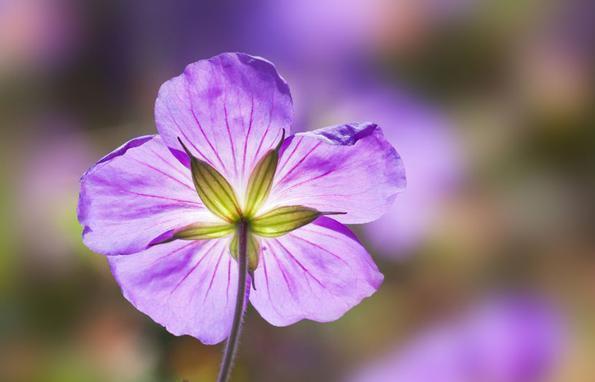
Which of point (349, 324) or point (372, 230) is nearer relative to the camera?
point (372, 230)

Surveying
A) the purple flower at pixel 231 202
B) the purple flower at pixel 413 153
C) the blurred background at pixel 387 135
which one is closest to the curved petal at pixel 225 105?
the purple flower at pixel 231 202

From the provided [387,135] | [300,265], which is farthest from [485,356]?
[300,265]

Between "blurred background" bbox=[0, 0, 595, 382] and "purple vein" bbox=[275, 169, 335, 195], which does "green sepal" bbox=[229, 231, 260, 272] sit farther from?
"blurred background" bbox=[0, 0, 595, 382]

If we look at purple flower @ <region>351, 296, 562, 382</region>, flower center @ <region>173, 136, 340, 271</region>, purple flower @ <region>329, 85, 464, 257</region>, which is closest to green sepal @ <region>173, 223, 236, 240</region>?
flower center @ <region>173, 136, 340, 271</region>

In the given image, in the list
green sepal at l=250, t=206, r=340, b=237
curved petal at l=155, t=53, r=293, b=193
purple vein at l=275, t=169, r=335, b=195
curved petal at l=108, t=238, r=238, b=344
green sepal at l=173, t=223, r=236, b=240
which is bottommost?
curved petal at l=108, t=238, r=238, b=344

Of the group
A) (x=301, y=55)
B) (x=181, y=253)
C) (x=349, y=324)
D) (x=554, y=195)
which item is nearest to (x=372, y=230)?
(x=349, y=324)

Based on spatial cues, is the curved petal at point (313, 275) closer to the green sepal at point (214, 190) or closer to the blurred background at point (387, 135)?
the green sepal at point (214, 190)

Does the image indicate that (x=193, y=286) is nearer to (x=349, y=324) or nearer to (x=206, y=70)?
(x=206, y=70)
